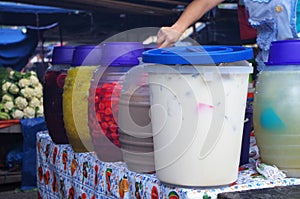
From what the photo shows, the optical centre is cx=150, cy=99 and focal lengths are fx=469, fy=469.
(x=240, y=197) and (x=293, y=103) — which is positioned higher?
(x=293, y=103)

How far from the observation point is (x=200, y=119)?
127cm

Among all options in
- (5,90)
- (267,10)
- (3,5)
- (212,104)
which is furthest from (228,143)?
(3,5)

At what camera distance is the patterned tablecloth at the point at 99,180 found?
135cm

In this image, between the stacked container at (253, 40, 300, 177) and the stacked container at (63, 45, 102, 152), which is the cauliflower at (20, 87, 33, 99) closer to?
the stacked container at (63, 45, 102, 152)

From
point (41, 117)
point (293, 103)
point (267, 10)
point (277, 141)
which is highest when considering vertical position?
point (267, 10)

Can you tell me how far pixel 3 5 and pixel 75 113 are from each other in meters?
4.70

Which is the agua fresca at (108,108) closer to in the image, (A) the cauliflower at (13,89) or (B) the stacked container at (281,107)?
(B) the stacked container at (281,107)

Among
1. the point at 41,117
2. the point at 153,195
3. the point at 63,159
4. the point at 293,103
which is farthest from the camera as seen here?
the point at 41,117

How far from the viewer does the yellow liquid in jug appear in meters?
1.35

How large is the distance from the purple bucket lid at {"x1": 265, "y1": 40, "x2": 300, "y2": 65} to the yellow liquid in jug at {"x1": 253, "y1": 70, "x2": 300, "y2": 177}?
0.03 metres

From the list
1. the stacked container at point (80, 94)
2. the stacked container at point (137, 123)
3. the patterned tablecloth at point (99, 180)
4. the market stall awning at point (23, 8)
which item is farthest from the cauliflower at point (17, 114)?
the stacked container at point (137, 123)

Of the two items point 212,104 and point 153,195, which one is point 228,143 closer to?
point 212,104

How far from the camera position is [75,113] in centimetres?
200

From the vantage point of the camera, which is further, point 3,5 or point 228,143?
point 3,5
